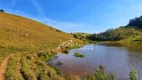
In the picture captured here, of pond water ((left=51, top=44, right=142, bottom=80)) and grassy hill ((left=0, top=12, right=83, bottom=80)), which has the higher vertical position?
grassy hill ((left=0, top=12, right=83, bottom=80))

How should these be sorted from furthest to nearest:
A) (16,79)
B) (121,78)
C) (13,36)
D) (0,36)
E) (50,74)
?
(13,36)
(0,36)
(121,78)
(50,74)
(16,79)

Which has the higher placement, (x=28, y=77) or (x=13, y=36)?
(x=13, y=36)

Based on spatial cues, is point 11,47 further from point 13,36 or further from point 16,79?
point 16,79

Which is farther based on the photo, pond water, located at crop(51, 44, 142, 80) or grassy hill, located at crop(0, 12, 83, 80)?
pond water, located at crop(51, 44, 142, 80)

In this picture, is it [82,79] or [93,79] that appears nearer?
[93,79]

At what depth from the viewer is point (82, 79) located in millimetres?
38750

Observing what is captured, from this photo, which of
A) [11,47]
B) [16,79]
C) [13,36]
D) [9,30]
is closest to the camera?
[16,79]

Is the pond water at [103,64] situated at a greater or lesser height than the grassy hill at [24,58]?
lesser

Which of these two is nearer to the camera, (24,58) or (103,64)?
(24,58)

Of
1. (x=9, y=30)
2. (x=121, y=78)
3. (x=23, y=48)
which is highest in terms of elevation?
(x=9, y=30)

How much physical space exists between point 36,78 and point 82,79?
808 cm

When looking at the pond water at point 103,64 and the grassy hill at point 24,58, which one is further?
the pond water at point 103,64

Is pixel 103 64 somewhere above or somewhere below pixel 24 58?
below

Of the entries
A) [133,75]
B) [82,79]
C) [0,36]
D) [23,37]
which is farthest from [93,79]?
[23,37]
